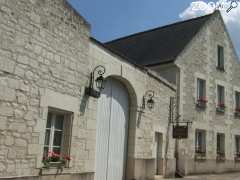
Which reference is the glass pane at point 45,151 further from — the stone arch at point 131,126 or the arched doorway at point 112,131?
the stone arch at point 131,126

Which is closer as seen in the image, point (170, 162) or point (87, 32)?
point (87, 32)

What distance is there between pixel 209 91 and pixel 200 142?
2.36 m

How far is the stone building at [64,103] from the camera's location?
6.37 m

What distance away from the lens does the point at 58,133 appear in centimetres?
778

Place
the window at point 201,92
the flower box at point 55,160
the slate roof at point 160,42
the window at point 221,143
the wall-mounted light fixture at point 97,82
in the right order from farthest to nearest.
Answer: the window at point 221,143, the window at point 201,92, the slate roof at point 160,42, the wall-mounted light fixture at point 97,82, the flower box at point 55,160

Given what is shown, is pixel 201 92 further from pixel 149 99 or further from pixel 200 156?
pixel 149 99

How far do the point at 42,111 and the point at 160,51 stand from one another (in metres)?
9.34

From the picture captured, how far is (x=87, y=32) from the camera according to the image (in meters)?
8.45

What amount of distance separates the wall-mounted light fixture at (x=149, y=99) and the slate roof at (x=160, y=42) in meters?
3.05

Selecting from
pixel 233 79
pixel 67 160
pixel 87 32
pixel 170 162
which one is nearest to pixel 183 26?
pixel 233 79

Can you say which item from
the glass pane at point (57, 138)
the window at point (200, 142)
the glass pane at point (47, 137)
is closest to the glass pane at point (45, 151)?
the glass pane at point (47, 137)

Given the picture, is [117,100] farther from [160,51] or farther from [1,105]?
[160,51]

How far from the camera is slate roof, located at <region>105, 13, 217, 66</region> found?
584 inches

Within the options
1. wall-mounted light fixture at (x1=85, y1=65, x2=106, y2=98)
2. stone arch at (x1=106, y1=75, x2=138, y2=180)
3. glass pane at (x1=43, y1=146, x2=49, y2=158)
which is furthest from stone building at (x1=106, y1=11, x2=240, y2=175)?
glass pane at (x1=43, y1=146, x2=49, y2=158)
